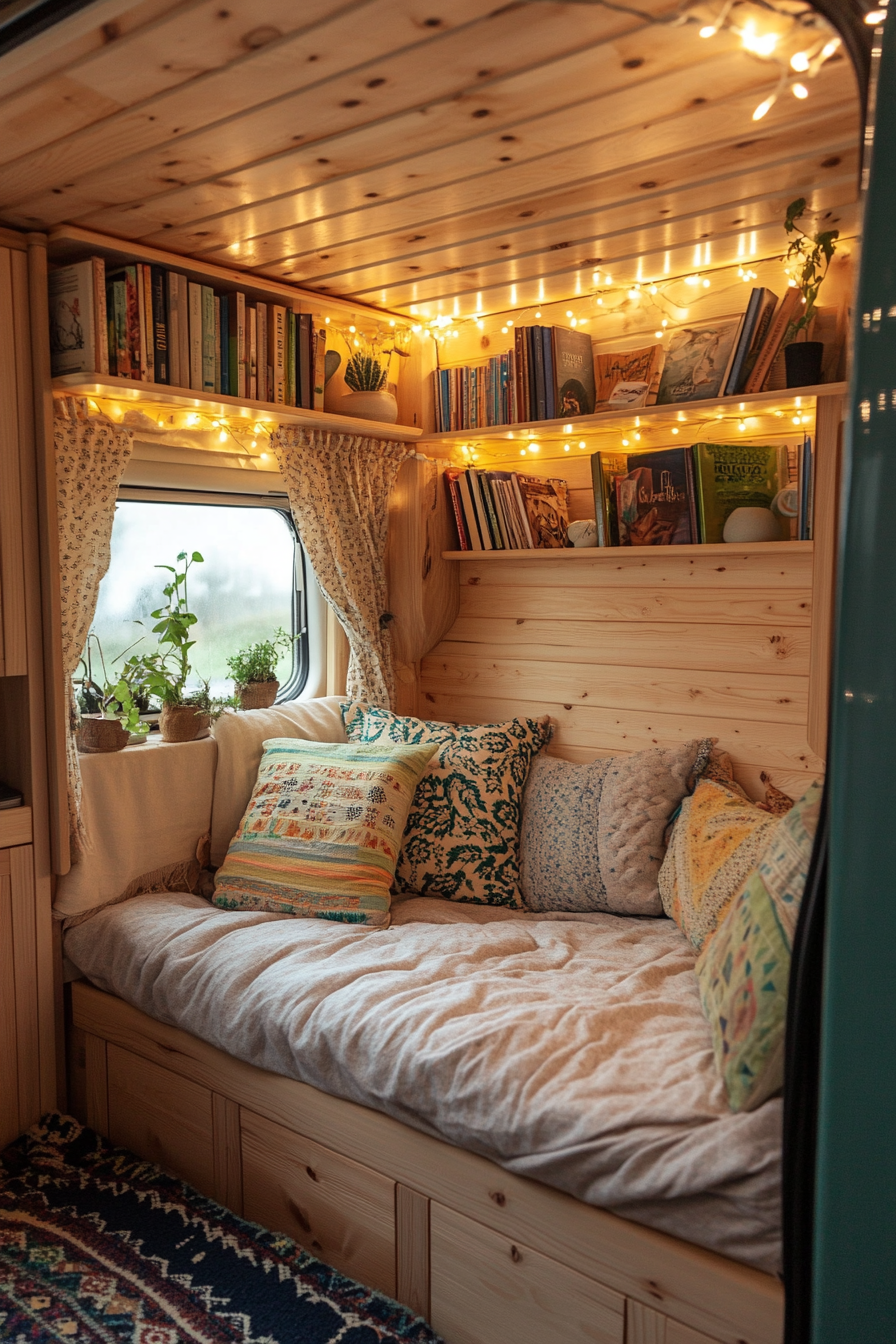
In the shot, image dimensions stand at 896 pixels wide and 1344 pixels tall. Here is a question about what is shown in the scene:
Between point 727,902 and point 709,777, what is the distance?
0.59m

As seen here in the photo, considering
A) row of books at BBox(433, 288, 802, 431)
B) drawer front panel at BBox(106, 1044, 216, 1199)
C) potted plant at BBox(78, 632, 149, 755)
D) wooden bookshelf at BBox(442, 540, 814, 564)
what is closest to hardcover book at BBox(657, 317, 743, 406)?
row of books at BBox(433, 288, 802, 431)

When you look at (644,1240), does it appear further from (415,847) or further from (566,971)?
(415,847)

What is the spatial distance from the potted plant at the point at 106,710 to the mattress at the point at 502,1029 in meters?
0.43

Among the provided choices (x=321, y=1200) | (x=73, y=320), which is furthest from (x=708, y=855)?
(x=73, y=320)

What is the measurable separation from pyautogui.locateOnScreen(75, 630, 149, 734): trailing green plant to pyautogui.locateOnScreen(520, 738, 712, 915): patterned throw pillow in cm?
114

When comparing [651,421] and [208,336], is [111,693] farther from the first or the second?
[651,421]

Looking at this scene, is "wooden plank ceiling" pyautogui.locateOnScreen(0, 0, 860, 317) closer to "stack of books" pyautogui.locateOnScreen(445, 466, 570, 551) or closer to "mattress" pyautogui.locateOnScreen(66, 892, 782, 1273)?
"stack of books" pyautogui.locateOnScreen(445, 466, 570, 551)

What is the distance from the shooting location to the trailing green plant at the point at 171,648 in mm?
2861

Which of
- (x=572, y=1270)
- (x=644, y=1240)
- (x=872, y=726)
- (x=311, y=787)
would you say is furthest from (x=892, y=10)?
(x=311, y=787)

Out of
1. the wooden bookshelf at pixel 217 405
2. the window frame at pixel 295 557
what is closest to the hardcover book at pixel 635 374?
the wooden bookshelf at pixel 217 405

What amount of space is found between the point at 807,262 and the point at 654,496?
27.1 inches

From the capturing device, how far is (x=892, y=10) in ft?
2.75

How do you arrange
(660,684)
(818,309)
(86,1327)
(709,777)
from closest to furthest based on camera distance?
1. (86,1327)
2. (818,309)
3. (709,777)
4. (660,684)

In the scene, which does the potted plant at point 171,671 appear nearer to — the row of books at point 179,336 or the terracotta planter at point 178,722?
the terracotta planter at point 178,722
